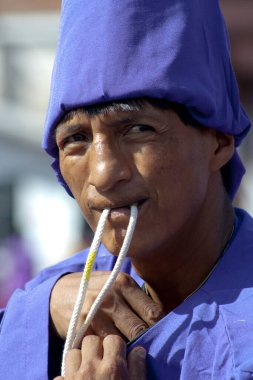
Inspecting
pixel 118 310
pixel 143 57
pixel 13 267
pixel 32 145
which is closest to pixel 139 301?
pixel 118 310

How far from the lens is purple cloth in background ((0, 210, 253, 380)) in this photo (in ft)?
6.12

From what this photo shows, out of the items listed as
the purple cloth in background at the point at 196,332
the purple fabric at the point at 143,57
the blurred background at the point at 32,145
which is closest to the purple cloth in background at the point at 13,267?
the blurred background at the point at 32,145

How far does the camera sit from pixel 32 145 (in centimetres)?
1088

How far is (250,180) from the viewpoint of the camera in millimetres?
8281

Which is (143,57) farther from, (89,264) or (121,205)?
(89,264)

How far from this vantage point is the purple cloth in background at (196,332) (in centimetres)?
187

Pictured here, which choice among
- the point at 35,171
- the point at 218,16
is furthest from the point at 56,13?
the point at 218,16

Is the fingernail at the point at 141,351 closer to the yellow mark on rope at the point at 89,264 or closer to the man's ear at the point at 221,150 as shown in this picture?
the yellow mark on rope at the point at 89,264

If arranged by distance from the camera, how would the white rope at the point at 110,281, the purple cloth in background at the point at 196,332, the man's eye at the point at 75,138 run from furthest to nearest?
the man's eye at the point at 75,138 < the white rope at the point at 110,281 < the purple cloth in background at the point at 196,332

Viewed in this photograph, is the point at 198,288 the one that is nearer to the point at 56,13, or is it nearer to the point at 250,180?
the point at 250,180

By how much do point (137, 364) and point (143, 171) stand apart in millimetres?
404

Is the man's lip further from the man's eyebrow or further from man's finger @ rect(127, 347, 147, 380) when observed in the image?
man's finger @ rect(127, 347, 147, 380)

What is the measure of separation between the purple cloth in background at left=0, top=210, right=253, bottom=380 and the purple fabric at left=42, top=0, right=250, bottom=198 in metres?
0.33

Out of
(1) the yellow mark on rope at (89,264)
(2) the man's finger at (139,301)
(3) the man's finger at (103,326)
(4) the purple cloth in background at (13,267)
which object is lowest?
(4) the purple cloth in background at (13,267)
